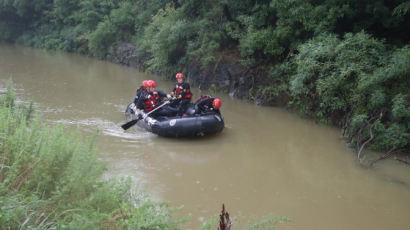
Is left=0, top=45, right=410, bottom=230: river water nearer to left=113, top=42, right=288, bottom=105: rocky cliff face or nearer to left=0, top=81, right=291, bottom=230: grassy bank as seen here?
left=113, top=42, right=288, bottom=105: rocky cliff face

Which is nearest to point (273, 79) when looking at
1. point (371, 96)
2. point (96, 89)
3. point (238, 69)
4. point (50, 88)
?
point (238, 69)

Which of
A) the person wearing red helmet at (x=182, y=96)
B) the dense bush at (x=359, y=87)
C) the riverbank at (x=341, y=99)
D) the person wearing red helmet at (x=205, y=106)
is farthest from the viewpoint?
the person wearing red helmet at (x=182, y=96)

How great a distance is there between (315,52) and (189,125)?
3791 mm

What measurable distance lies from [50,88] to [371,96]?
1041 cm

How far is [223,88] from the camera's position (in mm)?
12547

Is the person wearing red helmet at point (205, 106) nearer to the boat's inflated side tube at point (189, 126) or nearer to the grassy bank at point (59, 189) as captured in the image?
the boat's inflated side tube at point (189, 126)

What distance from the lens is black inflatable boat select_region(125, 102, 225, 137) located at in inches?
301

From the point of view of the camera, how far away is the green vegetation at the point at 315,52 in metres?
7.43

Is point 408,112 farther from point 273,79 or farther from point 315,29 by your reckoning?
point 273,79

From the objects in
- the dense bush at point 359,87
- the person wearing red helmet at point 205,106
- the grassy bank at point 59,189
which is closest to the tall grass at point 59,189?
the grassy bank at point 59,189

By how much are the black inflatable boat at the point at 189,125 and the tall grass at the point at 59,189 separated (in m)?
4.14

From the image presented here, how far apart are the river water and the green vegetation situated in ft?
2.12

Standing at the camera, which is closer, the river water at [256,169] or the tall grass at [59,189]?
the tall grass at [59,189]

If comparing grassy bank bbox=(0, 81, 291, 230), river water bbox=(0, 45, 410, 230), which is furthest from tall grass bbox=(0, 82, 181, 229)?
river water bbox=(0, 45, 410, 230)
